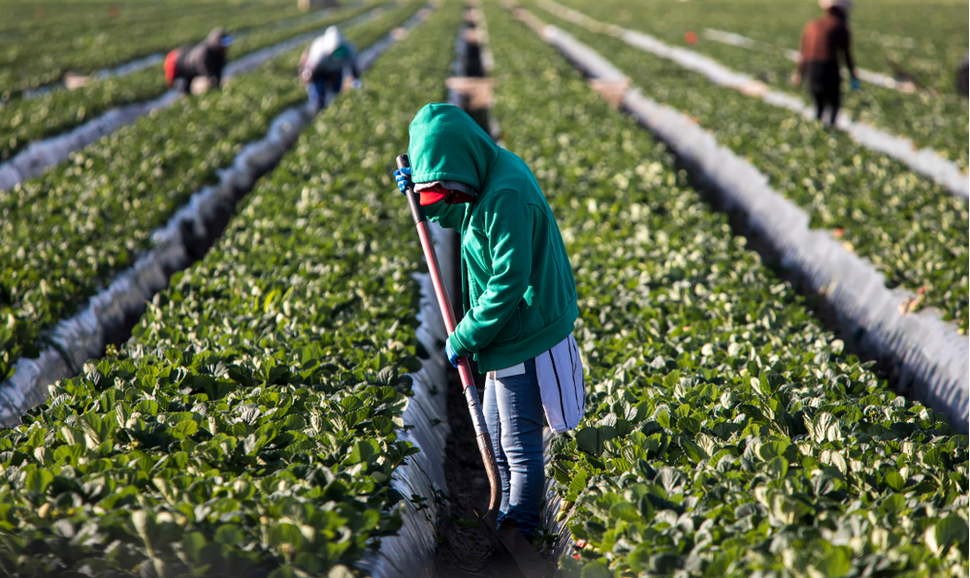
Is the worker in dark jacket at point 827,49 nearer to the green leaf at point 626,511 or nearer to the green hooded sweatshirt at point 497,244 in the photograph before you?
the green hooded sweatshirt at point 497,244

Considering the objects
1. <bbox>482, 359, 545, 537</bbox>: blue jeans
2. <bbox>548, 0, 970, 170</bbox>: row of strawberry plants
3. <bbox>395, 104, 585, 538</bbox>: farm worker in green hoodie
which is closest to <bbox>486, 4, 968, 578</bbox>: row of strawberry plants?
<bbox>482, 359, 545, 537</bbox>: blue jeans

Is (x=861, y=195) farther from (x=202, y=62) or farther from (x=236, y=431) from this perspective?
(x=202, y=62)

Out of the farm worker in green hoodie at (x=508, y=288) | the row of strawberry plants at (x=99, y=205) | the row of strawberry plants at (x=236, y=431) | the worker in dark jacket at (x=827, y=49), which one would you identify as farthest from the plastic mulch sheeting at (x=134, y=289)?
the worker in dark jacket at (x=827, y=49)

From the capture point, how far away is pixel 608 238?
20.4 feet

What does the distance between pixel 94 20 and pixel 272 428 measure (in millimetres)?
37372

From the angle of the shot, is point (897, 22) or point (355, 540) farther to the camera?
point (897, 22)

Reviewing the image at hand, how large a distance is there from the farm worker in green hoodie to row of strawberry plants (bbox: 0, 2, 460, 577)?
1.79 ft

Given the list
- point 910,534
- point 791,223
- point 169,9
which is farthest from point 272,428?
point 169,9

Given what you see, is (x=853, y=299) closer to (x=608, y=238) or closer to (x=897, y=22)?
(x=608, y=238)

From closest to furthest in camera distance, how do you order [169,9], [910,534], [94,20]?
[910,534], [94,20], [169,9]

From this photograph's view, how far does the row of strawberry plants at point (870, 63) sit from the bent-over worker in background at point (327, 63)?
8594 millimetres

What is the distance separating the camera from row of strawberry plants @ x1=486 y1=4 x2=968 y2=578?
2.38 metres

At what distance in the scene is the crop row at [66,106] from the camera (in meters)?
10.5

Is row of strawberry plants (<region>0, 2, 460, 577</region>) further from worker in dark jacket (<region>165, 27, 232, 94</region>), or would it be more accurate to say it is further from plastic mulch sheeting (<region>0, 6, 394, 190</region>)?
worker in dark jacket (<region>165, 27, 232, 94</region>)
